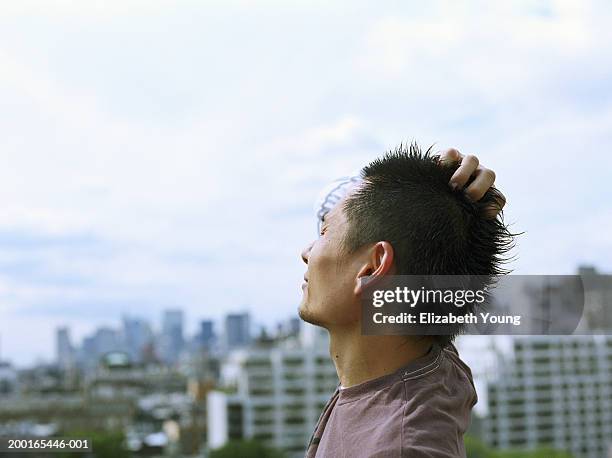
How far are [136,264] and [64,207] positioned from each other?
4.94m

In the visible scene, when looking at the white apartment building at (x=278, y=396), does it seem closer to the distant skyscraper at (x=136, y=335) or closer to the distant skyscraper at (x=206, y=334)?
the distant skyscraper at (x=206, y=334)

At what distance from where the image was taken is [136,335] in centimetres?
3575

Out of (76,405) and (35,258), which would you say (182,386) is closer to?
(76,405)

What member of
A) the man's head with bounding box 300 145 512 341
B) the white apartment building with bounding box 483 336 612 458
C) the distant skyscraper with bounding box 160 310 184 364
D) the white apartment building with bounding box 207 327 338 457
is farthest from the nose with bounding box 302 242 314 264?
the distant skyscraper with bounding box 160 310 184 364

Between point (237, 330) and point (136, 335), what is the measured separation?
4873mm

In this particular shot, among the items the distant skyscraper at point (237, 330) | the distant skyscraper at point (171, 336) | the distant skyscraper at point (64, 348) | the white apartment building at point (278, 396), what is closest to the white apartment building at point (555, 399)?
the white apartment building at point (278, 396)

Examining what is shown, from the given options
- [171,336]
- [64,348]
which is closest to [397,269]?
[64,348]

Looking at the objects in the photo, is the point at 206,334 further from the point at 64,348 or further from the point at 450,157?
the point at 450,157

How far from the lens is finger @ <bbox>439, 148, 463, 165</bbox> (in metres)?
0.48

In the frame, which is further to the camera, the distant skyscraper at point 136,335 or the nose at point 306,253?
the distant skyscraper at point 136,335

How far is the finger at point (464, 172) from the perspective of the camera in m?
0.47

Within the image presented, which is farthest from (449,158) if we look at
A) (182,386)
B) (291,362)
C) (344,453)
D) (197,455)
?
(182,386)

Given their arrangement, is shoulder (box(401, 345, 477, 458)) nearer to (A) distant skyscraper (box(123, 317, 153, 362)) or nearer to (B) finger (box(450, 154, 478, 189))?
(B) finger (box(450, 154, 478, 189))

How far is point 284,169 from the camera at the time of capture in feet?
81.1
